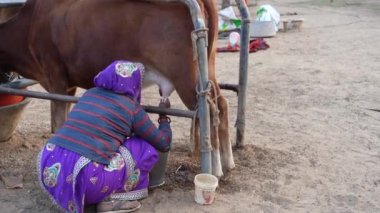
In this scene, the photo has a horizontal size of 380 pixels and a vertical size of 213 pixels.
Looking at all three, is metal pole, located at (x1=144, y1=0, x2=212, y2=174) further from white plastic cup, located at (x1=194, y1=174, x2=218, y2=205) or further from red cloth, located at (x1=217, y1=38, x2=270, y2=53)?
red cloth, located at (x1=217, y1=38, x2=270, y2=53)

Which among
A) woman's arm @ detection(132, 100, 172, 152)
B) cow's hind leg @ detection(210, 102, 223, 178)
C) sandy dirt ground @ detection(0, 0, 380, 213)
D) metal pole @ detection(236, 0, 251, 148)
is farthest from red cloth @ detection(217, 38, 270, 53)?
woman's arm @ detection(132, 100, 172, 152)

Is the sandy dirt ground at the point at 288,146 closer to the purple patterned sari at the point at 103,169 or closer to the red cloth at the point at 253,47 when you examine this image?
the purple patterned sari at the point at 103,169

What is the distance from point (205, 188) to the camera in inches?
135

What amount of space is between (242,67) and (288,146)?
88cm

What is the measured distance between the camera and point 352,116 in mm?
5352

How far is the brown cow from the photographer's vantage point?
355 centimetres

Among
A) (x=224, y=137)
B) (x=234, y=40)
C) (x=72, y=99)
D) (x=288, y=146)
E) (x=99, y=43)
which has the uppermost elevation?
(x=99, y=43)

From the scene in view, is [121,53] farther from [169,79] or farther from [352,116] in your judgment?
[352,116]

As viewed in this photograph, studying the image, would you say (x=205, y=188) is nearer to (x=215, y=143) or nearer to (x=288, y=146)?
(x=215, y=143)

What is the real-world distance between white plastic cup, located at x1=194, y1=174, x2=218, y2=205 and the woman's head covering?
2.35 feet

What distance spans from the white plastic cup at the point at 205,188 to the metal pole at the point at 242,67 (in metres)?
1.09

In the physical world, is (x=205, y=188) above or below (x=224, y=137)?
below

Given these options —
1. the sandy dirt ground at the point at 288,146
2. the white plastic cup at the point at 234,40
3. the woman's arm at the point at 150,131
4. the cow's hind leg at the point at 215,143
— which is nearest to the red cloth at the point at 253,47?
the white plastic cup at the point at 234,40

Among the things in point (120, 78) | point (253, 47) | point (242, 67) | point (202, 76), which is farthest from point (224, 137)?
point (253, 47)
